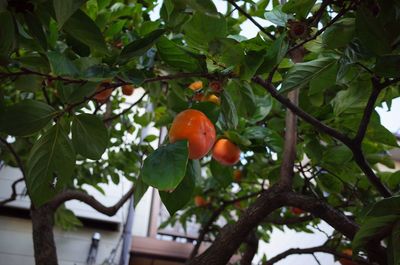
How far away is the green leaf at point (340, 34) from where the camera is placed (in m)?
0.61

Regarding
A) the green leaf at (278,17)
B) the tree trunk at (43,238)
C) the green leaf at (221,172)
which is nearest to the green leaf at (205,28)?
the green leaf at (278,17)

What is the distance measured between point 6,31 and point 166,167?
322 mm

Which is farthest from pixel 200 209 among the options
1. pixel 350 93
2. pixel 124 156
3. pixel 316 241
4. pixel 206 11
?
pixel 206 11

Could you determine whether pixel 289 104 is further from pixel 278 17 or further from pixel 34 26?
pixel 34 26

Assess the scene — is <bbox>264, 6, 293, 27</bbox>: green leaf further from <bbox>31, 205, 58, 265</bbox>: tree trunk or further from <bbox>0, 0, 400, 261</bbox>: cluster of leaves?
<bbox>31, 205, 58, 265</bbox>: tree trunk

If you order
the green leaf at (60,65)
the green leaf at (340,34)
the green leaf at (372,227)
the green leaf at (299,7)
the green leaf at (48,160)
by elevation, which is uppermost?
the green leaf at (299,7)

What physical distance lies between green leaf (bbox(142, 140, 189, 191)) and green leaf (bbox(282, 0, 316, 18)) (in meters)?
0.27

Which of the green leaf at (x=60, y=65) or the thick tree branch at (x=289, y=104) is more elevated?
the thick tree branch at (x=289, y=104)

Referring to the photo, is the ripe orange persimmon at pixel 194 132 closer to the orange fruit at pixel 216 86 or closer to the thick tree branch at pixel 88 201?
the orange fruit at pixel 216 86

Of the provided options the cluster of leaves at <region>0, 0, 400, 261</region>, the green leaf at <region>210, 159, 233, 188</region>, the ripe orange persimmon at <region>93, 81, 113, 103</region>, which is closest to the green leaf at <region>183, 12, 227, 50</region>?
the cluster of leaves at <region>0, 0, 400, 261</region>

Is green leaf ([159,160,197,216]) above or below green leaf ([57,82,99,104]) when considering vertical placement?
below

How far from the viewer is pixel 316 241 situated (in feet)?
8.38

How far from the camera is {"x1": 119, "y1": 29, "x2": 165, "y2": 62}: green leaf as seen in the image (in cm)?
58

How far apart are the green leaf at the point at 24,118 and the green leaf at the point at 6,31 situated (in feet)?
0.37
